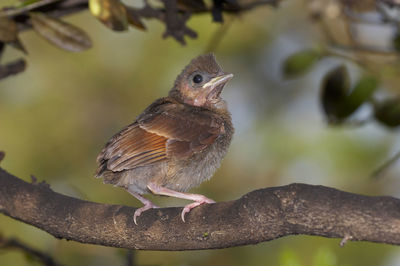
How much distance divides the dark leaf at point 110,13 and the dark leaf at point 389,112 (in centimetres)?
221

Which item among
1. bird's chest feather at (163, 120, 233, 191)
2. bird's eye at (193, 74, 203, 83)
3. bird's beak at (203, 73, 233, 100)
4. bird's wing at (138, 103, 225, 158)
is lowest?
bird's chest feather at (163, 120, 233, 191)

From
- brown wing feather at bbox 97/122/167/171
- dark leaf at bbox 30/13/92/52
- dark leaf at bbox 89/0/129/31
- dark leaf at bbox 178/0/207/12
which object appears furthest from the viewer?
dark leaf at bbox 178/0/207/12

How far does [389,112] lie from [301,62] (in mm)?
773

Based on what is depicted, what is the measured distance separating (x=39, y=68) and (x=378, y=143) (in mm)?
4350

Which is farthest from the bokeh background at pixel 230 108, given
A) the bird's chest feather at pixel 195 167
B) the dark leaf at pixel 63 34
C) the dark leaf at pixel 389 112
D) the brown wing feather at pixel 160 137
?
the dark leaf at pixel 63 34

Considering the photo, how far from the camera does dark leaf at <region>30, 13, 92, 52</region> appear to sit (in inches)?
175

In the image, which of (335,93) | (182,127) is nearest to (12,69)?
(182,127)

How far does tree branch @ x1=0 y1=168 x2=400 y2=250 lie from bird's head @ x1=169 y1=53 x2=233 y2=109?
5.05ft

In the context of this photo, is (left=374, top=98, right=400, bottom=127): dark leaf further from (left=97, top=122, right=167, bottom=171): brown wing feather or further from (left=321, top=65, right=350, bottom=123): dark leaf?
(left=97, top=122, right=167, bottom=171): brown wing feather

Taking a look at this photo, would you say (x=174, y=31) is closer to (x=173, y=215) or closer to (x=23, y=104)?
(x=173, y=215)

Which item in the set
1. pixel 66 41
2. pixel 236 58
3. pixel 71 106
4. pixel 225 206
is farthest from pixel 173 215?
pixel 236 58

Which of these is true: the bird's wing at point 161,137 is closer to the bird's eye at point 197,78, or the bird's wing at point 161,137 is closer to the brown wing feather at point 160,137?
the brown wing feather at point 160,137

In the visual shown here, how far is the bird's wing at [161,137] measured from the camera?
408 cm

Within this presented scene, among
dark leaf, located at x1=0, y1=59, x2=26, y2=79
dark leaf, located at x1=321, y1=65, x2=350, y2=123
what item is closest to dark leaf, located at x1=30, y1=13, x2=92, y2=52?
dark leaf, located at x1=0, y1=59, x2=26, y2=79
